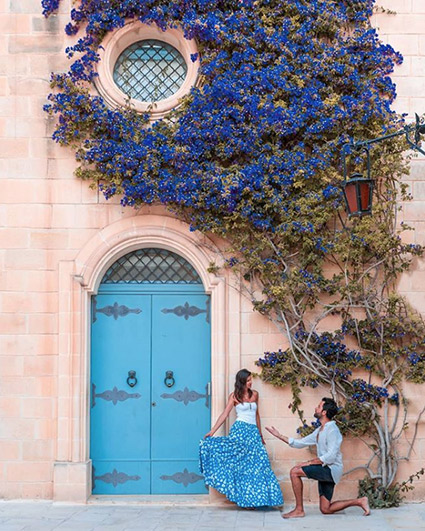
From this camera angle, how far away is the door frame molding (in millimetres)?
8195

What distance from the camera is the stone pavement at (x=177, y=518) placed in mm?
7148

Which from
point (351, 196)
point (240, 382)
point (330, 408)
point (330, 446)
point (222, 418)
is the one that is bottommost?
point (330, 446)

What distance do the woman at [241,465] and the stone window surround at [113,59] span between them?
10.2 feet

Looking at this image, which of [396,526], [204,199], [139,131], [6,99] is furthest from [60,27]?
[396,526]

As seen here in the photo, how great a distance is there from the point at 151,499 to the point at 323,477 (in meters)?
1.98

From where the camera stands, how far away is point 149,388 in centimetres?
853

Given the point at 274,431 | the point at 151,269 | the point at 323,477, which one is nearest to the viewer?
the point at 323,477

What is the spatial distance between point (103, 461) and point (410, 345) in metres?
3.56

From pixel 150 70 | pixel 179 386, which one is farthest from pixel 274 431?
pixel 150 70

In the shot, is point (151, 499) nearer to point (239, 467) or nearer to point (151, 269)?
point (239, 467)

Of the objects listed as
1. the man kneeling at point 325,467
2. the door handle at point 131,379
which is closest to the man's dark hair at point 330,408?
the man kneeling at point 325,467

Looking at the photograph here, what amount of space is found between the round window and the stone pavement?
176 inches

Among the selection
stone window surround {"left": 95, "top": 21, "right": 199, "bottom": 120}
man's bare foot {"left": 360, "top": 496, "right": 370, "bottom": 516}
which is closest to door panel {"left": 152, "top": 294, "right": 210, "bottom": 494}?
man's bare foot {"left": 360, "top": 496, "right": 370, "bottom": 516}

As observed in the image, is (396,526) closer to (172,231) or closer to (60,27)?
(172,231)
